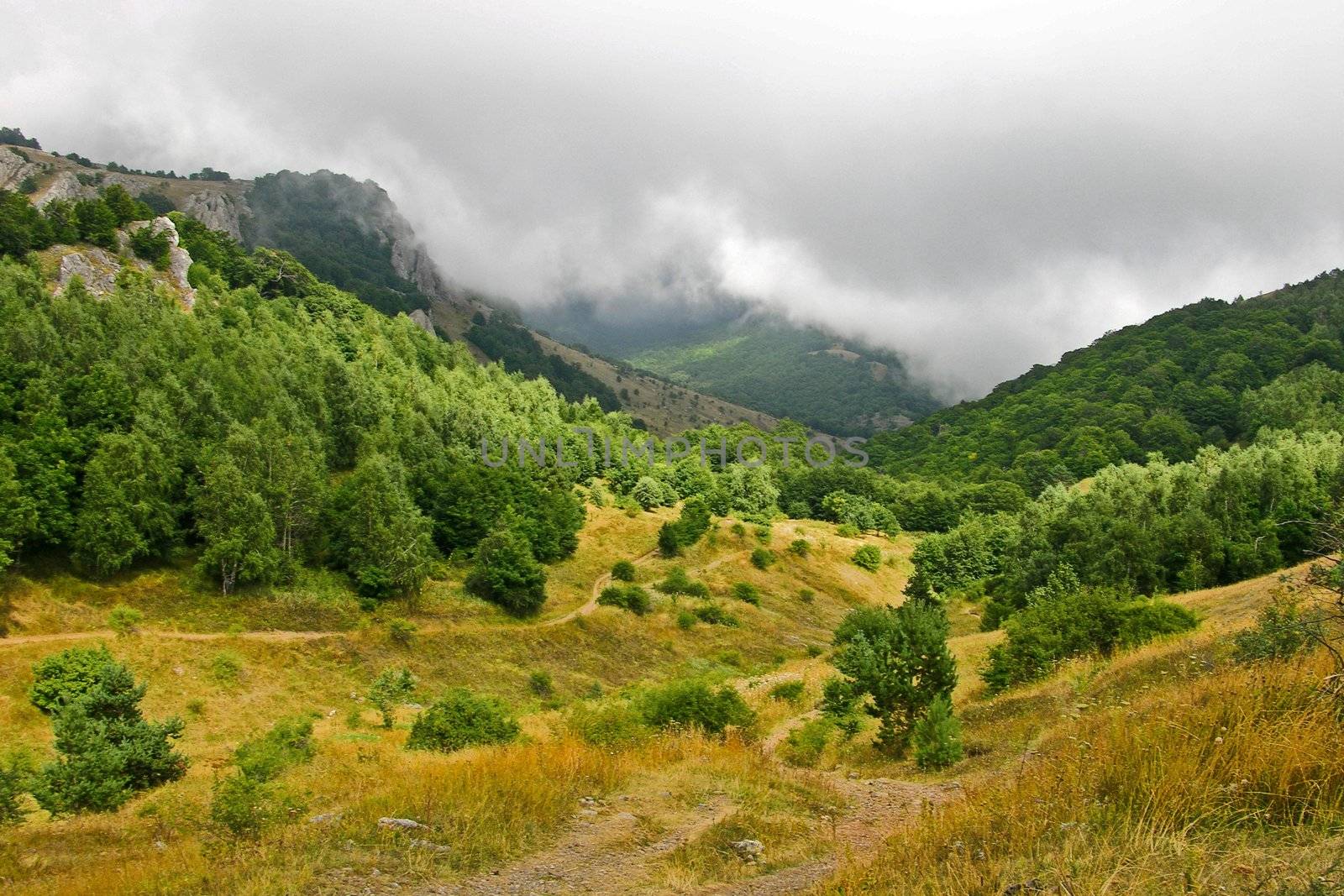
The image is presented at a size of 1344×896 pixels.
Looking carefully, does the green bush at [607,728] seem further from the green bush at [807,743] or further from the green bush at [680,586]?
the green bush at [680,586]

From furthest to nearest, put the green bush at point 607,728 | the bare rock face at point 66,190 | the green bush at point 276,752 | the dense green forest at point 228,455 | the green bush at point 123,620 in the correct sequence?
the bare rock face at point 66,190, the dense green forest at point 228,455, the green bush at point 123,620, the green bush at point 607,728, the green bush at point 276,752

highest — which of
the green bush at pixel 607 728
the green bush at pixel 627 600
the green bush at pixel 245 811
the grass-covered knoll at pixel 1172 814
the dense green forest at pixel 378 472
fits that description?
the dense green forest at pixel 378 472

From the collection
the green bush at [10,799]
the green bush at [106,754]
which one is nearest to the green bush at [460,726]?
the green bush at [106,754]

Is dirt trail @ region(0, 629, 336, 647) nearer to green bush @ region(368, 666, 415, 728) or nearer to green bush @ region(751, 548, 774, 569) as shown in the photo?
green bush @ region(368, 666, 415, 728)

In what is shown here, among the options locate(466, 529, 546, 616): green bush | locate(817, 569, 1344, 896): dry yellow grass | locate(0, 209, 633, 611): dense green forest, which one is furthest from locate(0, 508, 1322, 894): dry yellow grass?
locate(466, 529, 546, 616): green bush

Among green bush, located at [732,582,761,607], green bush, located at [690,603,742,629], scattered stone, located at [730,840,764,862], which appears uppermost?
scattered stone, located at [730,840,764,862]

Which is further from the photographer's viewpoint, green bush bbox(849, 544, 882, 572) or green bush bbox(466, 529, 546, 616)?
green bush bbox(849, 544, 882, 572)

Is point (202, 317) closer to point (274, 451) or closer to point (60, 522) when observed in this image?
point (274, 451)

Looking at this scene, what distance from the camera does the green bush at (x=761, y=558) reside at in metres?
80.0

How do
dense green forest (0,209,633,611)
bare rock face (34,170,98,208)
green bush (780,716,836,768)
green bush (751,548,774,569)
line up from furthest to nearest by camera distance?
bare rock face (34,170,98,208)
green bush (751,548,774,569)
dense green forest (0,209,633,611)
green bush (780,716,836,768)

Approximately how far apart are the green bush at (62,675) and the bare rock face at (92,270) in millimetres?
56716

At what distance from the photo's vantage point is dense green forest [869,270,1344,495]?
143375 millimetres

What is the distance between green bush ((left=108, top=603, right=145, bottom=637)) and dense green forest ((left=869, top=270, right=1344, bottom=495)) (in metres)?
141

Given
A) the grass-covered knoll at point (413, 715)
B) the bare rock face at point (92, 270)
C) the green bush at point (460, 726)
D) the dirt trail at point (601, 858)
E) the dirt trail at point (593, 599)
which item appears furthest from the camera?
the bare rock face at point (92, 270)
